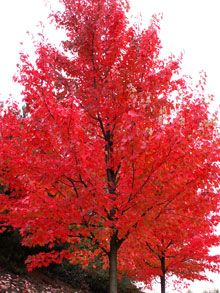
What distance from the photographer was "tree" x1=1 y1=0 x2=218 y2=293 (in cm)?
780

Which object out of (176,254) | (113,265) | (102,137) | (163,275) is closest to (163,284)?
(163,275)

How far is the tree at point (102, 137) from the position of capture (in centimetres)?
780

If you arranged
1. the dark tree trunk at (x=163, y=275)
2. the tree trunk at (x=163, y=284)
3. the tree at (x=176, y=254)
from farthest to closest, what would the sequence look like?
the tree trunk at (x=163, y=284), the dark tree trunk at (x=163, y=275), the tree at (x=176, y=254)

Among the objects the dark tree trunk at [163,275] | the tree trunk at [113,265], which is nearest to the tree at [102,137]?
the tree trunk at [113,265]

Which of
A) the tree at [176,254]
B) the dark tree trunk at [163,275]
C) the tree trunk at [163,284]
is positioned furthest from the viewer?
the tree trunk at [163,284]

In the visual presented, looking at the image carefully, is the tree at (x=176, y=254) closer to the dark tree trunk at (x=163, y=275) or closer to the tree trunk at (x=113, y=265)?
the dark tree trunk at (x=163, y=275)

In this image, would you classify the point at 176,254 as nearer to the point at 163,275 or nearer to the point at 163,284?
the point at 163,275

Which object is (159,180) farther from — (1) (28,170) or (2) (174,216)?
(1) (28,170)

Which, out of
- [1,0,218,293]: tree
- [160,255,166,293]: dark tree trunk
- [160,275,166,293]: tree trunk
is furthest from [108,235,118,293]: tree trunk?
[160,275,166,293]: tree trunk

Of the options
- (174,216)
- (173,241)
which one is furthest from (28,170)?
(173,241)

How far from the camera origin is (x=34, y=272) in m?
16.0

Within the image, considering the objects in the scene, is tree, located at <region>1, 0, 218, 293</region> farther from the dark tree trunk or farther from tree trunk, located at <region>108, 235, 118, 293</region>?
the dark tree trunk

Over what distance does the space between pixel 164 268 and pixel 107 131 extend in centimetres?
777

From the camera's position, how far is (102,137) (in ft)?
31.8
